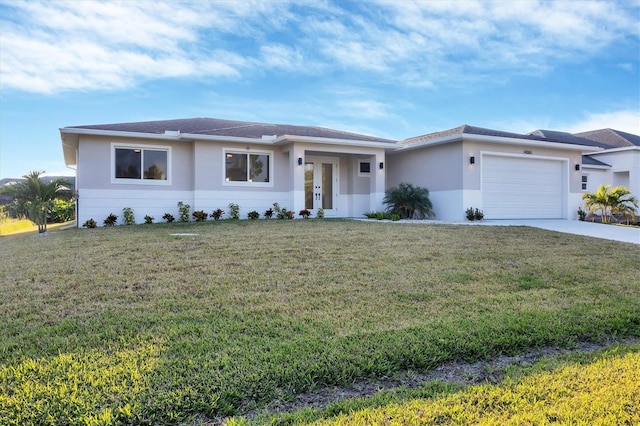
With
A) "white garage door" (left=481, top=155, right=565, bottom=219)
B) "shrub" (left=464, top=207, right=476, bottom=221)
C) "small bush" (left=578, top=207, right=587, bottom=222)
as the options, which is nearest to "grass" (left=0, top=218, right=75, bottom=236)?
"shrub" (left=464, top=207, right=476, bottom=221)

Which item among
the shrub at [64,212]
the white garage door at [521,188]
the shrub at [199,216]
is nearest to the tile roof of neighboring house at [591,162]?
the white garage door at [521,188]

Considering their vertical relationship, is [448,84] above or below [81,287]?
above

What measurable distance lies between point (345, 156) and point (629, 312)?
13615 millimetres

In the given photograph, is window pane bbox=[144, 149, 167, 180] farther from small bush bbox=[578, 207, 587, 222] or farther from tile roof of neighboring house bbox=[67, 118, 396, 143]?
small bush bbox=[578, 207, 587, 222]

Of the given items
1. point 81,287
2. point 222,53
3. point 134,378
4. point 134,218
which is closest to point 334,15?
point 222,53

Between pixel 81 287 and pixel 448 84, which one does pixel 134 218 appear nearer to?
pixel 81 287

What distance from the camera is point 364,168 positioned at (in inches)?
700

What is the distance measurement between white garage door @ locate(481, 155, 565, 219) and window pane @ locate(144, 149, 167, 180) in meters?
11.8

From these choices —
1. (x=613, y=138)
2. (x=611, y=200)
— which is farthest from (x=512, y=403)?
(x=613, y=138)

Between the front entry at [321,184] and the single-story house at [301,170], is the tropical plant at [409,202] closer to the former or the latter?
the single-story house at [301,170]

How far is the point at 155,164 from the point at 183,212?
79.4 inches

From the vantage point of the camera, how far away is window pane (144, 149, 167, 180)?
14695 mm

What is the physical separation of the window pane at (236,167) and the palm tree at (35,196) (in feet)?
19.5

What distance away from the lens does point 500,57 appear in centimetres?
1530
